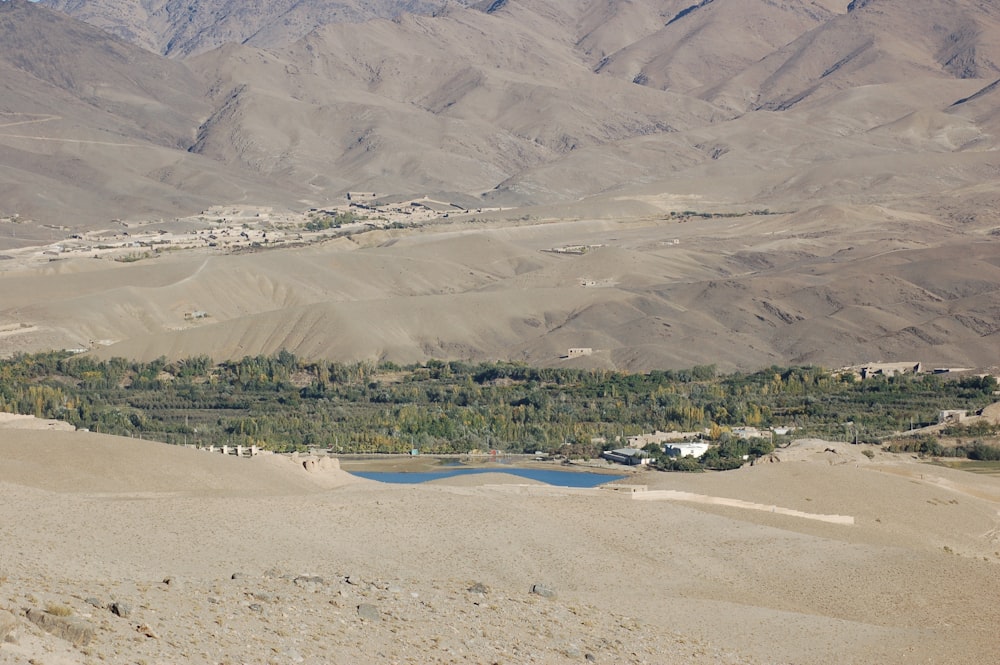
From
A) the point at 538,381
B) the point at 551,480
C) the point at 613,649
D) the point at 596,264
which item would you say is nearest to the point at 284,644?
the point at 613,649

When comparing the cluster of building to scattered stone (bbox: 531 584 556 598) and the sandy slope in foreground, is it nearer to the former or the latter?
the sandy slope in foreground

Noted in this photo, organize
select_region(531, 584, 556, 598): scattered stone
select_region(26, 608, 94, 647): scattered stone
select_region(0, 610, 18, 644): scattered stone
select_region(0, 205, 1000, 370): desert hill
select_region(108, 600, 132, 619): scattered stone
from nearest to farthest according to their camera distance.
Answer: select_region(0, 610, 18, 644): scattered stone
select_region(26, 608, 94, 647): scattered stone
select_region(108, 600, 132, 619): scattered stone
select_region(531, 584, 556, 598): scattered stone
select_region(0, 205, 1000, 370): desert hill

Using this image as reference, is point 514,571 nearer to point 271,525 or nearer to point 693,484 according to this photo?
point 271,525

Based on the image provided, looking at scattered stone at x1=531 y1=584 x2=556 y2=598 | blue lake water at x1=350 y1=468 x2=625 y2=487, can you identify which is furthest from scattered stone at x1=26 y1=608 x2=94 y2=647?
blue lake water at x1=350 y1=468 x2=625 y2=487

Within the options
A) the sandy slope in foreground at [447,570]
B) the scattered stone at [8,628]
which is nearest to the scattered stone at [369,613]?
the sandy slope in foreground at [447,570]

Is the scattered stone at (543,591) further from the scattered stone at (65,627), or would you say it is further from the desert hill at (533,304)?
the desert hill at (533,304)

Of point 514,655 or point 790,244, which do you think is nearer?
point 514,655

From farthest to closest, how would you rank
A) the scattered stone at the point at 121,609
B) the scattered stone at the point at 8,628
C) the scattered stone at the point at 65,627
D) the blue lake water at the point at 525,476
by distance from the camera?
the blue lake water at the point at 525,476 → the scattered stone at the point at 121,609 → the scattered stone at the point at 65,627 → the scattered stone at the point at 8,628
